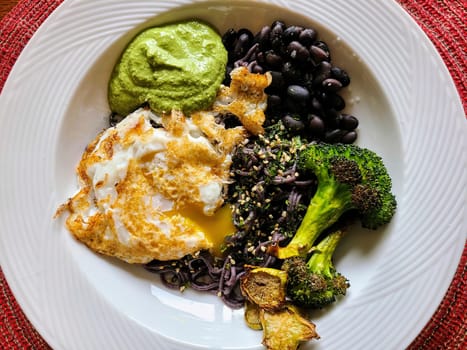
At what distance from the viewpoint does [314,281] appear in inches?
151

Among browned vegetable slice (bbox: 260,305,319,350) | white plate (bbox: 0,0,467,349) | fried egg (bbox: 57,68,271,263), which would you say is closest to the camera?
browned vegetable slice (bbox: 260,305,319,350)

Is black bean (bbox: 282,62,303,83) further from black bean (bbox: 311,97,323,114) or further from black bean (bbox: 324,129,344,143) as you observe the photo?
black bean (bbox: 324,129,344,143)

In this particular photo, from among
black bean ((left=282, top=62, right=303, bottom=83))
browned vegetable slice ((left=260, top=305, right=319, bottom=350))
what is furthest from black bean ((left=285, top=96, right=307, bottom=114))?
browned vegetable slice ((left=260, top=305, right=319, bottom=350))

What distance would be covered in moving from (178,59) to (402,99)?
5.73 ft

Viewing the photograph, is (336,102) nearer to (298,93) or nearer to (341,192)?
(298,93)

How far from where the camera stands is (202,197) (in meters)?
4.05

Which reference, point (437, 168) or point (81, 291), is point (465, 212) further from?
point (81, 291)

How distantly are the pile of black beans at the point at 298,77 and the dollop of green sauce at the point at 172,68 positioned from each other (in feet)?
0.77

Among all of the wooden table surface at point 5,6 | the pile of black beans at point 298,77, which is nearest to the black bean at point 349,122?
the pile of black beans at point 298,77

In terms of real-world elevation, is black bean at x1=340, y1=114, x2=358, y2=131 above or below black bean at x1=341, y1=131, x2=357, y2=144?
above

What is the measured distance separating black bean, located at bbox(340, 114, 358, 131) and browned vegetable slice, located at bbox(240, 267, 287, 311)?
1.26 meters

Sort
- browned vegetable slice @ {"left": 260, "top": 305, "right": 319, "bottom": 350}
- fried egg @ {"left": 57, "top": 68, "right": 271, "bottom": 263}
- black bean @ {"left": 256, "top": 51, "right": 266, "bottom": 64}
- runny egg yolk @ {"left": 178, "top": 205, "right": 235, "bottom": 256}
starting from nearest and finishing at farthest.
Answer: browned vegetable slice @ {"left": 260, "top": 305, "right": 319, "bottom": 350} < fried egg @ {"left": 57, "top": 68, "right": 271, "bottom": 263} < runny egg yolk @ {"left": 178, "top": 205, "right": 235, "bottom": 256} < black bean @ {"left": 256, "top": 51, "right": 266, "bottom": 64}

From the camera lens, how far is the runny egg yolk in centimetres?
414

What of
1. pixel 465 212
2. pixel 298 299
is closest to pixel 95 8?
pixel 298 299
